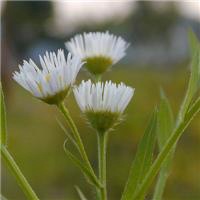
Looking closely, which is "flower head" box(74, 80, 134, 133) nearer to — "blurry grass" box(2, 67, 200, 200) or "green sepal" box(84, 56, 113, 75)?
"green sepal" box(84, 56, 113, 75)

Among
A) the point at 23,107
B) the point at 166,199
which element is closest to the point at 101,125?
the point at 166,199

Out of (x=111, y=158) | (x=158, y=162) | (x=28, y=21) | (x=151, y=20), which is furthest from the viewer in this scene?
(x=28, y=21)

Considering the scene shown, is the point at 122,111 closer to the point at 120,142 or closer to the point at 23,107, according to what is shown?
the point at 120,142

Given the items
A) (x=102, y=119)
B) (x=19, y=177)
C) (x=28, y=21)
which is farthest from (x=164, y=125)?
(x=28, y=21)

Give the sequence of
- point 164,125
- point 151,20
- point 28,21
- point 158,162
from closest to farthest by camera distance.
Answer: point 158,162
point 164,125
point 151,20
point 28,21

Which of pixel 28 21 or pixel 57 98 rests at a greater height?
pixel 57 98

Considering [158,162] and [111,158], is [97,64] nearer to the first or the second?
[158,162]
